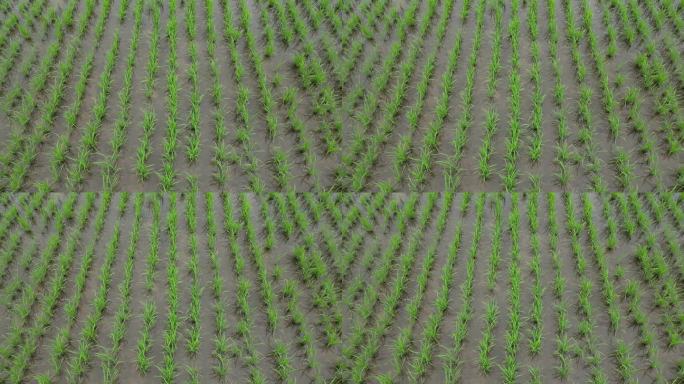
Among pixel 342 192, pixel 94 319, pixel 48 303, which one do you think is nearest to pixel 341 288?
pixel 342 192

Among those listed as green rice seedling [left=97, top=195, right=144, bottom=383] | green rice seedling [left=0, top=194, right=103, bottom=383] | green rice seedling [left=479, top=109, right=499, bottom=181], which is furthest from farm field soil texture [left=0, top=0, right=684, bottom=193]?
green rice seedling [left=97, top=195, right=144, bottom=383]

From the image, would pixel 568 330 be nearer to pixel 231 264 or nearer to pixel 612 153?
pixel 612 153

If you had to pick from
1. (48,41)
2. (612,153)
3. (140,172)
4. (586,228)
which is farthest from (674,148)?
(48,41)

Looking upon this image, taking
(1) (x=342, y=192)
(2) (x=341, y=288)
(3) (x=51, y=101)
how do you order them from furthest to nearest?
(3) (x=51, y=101) → (1) (x=342, y=192) → (2) (x=341, y=288)

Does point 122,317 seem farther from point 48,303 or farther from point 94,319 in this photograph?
point 48,303

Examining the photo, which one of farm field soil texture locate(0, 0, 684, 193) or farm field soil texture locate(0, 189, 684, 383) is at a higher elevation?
farm field soil texture locate(0, 0, 684, 193)

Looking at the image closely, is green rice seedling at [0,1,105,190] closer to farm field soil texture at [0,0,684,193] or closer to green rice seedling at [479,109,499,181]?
farm field soil texture at [0,0,684,193]

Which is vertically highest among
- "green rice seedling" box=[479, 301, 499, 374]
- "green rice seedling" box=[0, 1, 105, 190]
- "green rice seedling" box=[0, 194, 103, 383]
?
"green rice seedling" box=[0, 1, 105, 190]

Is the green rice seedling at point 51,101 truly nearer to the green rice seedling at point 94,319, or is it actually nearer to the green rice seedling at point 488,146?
the green rice seedling at point 94,319
